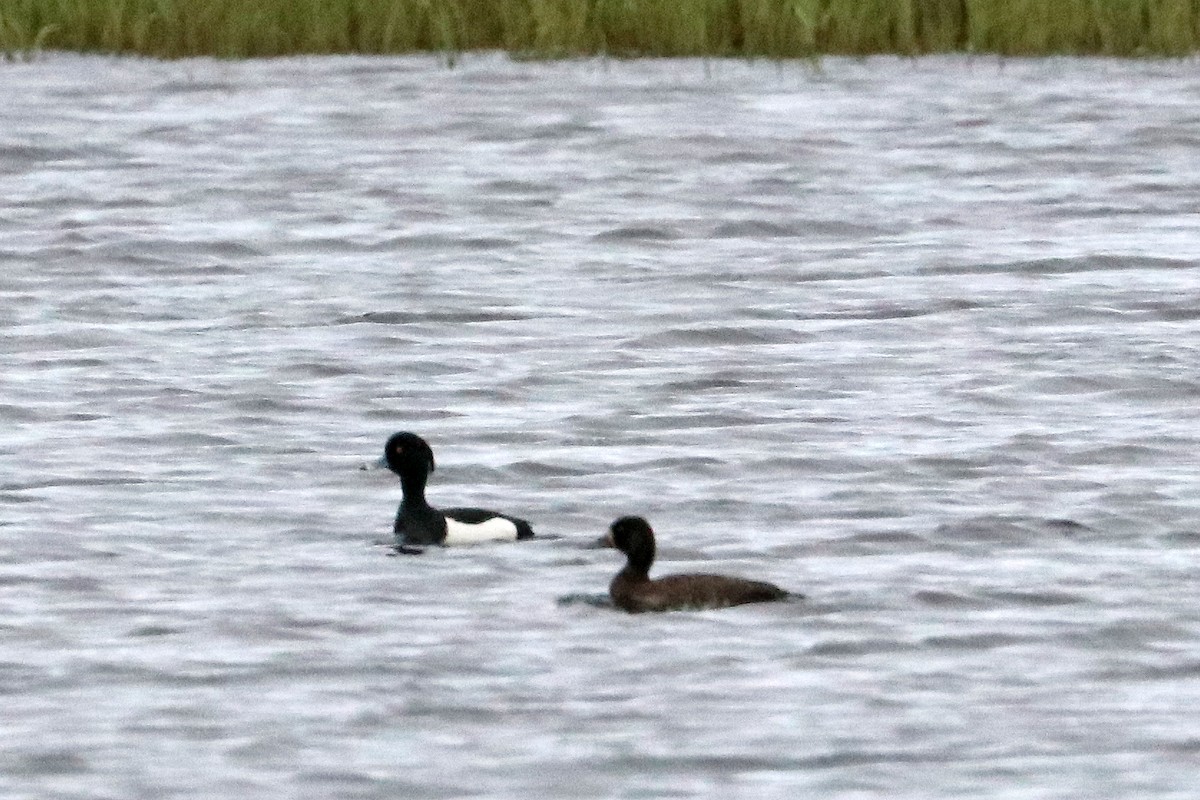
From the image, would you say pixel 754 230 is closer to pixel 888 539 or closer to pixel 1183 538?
pixel 888 539

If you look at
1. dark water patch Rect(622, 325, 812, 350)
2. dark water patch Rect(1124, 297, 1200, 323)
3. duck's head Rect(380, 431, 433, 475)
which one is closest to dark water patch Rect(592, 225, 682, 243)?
dark water patch Rect(622, 325, 812, 350)

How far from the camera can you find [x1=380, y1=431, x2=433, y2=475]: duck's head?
10.4 m

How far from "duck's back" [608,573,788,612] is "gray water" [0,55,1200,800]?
5 centimetres

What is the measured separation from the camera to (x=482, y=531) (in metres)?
10.1

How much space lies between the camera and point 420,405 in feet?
42.2

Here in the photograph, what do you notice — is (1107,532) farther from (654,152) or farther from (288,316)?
(654,152)

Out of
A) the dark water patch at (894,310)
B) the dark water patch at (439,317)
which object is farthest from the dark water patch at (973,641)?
the dark water patch at (439,317)

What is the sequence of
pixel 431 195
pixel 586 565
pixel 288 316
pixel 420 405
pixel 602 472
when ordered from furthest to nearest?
1. pixel 431 195
2. pixel 288 316
3. pixel 420 405
4. pixel 602 472
5. pixel 586 565

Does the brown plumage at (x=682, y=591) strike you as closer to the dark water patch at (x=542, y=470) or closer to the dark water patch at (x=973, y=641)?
the dark water patch at (x=973, y=641)

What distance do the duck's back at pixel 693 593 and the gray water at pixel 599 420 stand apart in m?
0.05

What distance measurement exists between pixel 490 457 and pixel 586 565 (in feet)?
6.14

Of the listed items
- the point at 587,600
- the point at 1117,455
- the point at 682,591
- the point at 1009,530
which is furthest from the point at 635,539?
the point at 1117,455

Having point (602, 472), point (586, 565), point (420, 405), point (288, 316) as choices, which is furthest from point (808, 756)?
point (288, 316)

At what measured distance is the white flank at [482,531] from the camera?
397 inches
